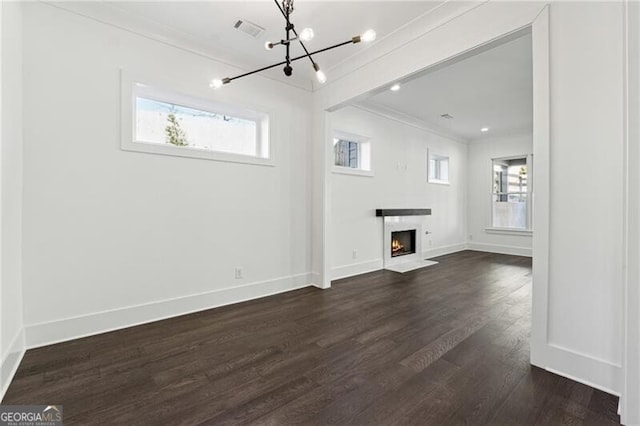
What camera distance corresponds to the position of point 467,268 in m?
5.05

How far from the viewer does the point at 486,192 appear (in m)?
7.08

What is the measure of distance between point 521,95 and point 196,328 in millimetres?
5566

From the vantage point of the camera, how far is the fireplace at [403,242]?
5488 mm

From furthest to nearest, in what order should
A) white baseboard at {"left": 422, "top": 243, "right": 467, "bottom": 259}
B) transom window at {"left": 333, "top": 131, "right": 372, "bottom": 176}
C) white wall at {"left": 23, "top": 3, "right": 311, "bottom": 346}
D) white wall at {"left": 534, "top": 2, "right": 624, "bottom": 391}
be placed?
1. white baseboard at {"left": 422, "top": 243, "right": 467, "bottom": 259}
2. transom window at {"left": 333, "top": 131, "right": 372, "bottom": 176}
3. white wall at {"left": 23, "top": 3, "right": 311, "bottom": 346}
4. white wall at {"left": 534, "top": 2, "right": 624, "bottom": 391}

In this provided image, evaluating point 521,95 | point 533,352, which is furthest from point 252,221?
point 521,95

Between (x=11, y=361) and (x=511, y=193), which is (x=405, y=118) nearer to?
(x=511, y=193)

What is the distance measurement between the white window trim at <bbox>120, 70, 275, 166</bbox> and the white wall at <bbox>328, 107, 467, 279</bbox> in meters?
1.01

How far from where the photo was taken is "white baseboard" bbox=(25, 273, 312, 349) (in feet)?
7.43

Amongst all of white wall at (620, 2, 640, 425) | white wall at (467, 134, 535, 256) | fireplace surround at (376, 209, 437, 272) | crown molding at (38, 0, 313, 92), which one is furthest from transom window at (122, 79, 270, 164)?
white wall at (467, 134, 535, 256)

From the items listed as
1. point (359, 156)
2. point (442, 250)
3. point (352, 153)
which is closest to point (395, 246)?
point (442, 250)

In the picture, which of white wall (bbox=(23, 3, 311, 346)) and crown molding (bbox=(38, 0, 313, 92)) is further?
crown molding (bbox=(38, 0, 313, 92))

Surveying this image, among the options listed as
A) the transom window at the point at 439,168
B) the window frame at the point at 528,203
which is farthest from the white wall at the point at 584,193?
the window frame at the point at 528,203

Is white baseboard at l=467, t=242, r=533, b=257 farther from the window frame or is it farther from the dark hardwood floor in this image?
the dark hardwood floor

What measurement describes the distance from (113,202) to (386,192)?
4177 mm
